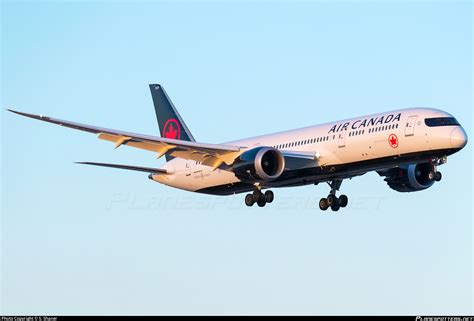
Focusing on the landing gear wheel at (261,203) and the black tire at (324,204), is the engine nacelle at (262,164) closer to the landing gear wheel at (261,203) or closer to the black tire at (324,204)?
the landing gear wheel at (261,203)

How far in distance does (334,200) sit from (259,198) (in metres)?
4.40

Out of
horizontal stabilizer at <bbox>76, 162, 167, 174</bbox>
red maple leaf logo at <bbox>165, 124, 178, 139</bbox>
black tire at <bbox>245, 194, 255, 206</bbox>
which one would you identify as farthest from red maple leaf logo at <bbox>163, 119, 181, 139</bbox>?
black tire at <bbox>245, 194, 255, 206</bbox>

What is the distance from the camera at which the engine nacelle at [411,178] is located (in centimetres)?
7094

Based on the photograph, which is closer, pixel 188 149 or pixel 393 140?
pixel 393 140

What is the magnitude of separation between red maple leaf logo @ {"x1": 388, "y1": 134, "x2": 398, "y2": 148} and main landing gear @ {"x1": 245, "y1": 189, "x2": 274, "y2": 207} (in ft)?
31.4

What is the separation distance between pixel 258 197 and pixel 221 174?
2.85 meters

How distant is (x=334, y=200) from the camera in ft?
227

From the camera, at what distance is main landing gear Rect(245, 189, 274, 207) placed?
68688mm

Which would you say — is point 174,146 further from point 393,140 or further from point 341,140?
point 393,140

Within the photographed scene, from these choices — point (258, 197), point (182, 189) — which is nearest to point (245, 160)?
point (258, 197)

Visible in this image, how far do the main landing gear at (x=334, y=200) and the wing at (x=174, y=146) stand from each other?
6072 millimetres

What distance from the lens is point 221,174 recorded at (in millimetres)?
69938

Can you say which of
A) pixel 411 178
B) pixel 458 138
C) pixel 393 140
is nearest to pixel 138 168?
pixel 411 178

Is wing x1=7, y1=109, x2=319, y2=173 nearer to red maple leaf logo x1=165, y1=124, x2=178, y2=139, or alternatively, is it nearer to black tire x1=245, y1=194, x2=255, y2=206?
black tire x1=245, y1=194, x2=255, y2=206
